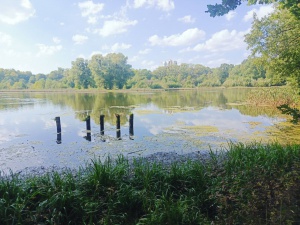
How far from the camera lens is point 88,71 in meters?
76.2

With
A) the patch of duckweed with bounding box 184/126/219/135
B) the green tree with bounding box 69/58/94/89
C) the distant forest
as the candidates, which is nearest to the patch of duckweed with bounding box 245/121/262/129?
the patch of duckweed with bounding box 184/126/219/135

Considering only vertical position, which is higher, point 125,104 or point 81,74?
point 81,74

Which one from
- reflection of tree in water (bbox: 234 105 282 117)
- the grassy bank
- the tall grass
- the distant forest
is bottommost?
reflection of tree in water (bbox: 234 105 282 117)

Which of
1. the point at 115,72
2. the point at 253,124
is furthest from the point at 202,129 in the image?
the point at 115,72

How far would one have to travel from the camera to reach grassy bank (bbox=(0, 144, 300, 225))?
315cm

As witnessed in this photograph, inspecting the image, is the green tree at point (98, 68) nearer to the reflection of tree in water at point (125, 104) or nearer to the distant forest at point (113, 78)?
the distant forest at point (113, 78)

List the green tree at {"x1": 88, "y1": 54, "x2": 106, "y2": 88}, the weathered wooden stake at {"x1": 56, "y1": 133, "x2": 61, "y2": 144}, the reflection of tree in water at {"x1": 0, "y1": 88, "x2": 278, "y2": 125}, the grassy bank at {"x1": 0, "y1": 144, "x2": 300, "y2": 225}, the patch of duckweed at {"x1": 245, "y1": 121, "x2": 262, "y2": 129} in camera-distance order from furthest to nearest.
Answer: the green tree at {"x1": 88, "y1": 54, "x2": 106, "y2": 88} < the reflection of tree in water at {"x1": 0, "y1": 88, "x2": 278, "y2": 125} < the patch of duckweed at {"x1": 245, "y1": 121, "x2": 262, "y2": 129} < the weathered wooden stake at {"x1": 56, "y1": 133, "x2": 61, "y2": 144} < the grassy bank at {"x1": 0, "y1": 144, "x2": 300, "y2": 225}

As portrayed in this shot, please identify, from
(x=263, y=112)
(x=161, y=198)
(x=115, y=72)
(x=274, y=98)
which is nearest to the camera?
(x=161, y=198)

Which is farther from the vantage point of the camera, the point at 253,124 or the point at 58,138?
the point at 253,124

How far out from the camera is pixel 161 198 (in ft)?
13.5

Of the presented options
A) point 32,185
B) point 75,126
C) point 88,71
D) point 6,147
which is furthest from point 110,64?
point 32,185

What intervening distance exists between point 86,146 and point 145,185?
6.68 metres

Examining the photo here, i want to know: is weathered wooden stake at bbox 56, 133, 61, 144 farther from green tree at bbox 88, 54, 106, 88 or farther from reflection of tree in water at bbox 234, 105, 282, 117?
green tree at bbox 88, 54, 106, 88

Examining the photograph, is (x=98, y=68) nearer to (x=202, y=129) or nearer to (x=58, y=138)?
(x=58, y=138)
